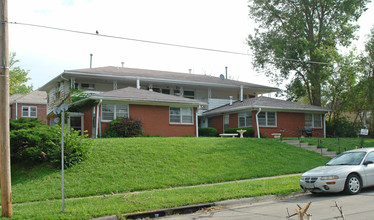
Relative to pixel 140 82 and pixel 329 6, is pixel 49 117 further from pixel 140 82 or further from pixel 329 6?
pixel 329 6

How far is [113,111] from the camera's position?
2478 cm

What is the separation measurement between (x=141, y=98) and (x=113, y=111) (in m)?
2.00

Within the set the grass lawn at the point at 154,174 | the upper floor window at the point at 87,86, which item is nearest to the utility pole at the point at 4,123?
the grass lawn at the point at 154,174

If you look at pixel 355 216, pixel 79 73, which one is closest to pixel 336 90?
pixel 79 73

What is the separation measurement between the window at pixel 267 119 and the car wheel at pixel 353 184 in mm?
18077

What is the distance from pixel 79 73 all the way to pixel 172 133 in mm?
8431

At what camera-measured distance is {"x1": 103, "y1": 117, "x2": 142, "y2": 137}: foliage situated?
23.2 metres

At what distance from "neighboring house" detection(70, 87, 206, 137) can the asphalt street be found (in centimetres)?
1480

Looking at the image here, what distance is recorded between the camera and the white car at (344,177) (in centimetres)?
1134

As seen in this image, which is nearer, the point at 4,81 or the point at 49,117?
the point at 4,81

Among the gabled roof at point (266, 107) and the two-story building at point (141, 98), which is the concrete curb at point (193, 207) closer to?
the two-story building at point (141, 98)

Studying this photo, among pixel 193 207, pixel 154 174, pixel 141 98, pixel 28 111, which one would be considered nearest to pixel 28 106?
pixel 28 111

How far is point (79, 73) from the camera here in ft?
92.8

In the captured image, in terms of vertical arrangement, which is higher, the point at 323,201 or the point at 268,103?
the point at 268,103
